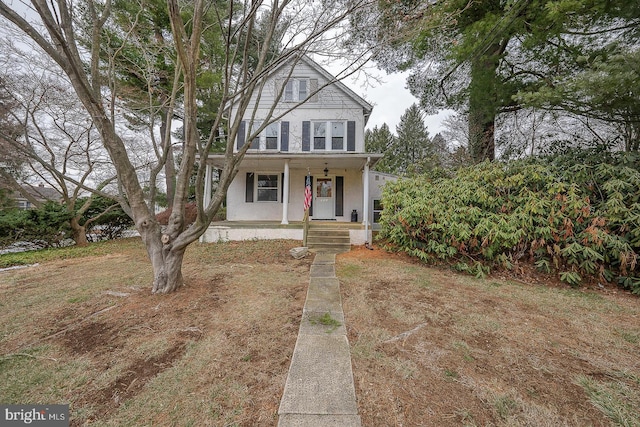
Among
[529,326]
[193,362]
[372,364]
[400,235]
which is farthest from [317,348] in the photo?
[400,235]

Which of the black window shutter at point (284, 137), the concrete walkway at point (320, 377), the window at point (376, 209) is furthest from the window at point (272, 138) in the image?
the concrete walkway at point (320, 377)

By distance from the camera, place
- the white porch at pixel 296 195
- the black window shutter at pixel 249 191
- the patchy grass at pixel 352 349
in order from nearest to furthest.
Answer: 1. the patchy grass at pixel 352 349
2. the white porch at pixel 296 195
3. the black window shutter at pixel 249 191

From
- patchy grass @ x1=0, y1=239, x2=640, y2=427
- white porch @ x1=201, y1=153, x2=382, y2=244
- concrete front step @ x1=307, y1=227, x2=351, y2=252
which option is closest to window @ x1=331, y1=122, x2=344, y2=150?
white porch @ x1=201, y1=153, x2=382, y2=244

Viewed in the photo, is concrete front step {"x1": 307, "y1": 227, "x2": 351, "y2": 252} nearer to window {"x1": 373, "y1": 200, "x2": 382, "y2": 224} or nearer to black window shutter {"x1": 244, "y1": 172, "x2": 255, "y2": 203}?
window {"x1": 373, "y1": 200, "x2": 382, "y2": 224}

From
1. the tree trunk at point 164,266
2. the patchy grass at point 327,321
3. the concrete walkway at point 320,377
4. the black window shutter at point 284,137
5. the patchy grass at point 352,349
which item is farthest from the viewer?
the black window shutter at point 284,137

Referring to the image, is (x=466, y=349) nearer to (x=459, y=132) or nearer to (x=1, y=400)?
(x=1, y=400)

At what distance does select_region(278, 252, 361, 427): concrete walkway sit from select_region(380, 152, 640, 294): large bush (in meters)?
3.84

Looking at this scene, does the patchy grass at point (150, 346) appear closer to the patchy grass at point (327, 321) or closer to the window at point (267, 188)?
the patchy grass at point (327, 321)

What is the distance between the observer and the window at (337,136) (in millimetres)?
10136

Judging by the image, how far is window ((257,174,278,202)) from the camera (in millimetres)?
10523

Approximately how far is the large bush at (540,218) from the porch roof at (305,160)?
3.12m

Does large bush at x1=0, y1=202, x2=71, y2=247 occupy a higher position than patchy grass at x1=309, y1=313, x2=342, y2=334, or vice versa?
large bush at x1=0, y1=202, x2=71, y2=247

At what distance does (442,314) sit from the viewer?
3033mm

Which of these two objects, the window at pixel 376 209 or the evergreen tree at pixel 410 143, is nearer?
the window at pixel 376 209
